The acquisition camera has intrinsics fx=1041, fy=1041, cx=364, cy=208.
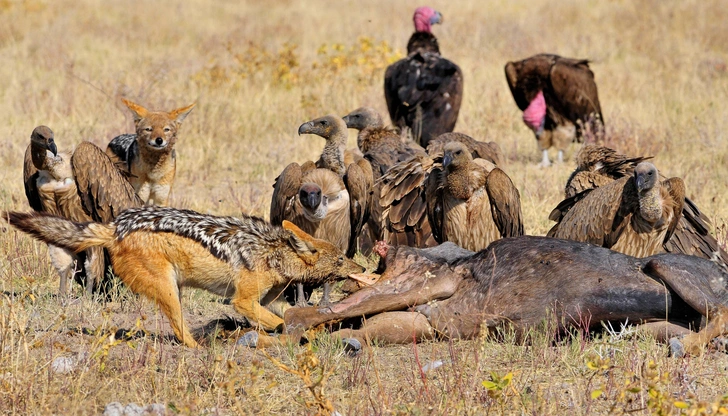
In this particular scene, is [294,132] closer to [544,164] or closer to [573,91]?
[544,164]

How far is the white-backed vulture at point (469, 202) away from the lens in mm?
7316

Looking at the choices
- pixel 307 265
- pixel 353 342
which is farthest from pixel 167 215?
pixel 353 342

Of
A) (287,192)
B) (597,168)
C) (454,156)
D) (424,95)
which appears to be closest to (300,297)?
(287,192)

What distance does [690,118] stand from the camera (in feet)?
41.5

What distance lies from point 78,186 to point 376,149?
2915 millimetres

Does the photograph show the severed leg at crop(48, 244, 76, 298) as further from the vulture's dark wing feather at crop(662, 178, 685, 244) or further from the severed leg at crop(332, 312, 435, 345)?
the vulture's dark wing feather at crop(662, 178, 685, 244)

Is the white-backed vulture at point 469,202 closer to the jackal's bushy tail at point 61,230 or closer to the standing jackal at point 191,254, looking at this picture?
the standing jackal at point 191,254

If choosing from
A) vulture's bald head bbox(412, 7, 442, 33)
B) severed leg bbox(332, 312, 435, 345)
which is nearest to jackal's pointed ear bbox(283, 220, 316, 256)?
severed leg bbox(332, 312, 435, 345)

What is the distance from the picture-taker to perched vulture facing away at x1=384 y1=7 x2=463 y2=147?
11.7 metres

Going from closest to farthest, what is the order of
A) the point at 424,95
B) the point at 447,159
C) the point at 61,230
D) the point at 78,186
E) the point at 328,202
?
the point at 61,230, the point at 78,186, the point at 447,159, the point at 328,202, the point at 424,95

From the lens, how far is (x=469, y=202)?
7.56 m

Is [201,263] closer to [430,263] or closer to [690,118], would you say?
[430,263]

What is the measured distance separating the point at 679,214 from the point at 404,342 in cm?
245

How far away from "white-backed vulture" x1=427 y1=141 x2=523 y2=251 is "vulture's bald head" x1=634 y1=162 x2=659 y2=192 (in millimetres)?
996
